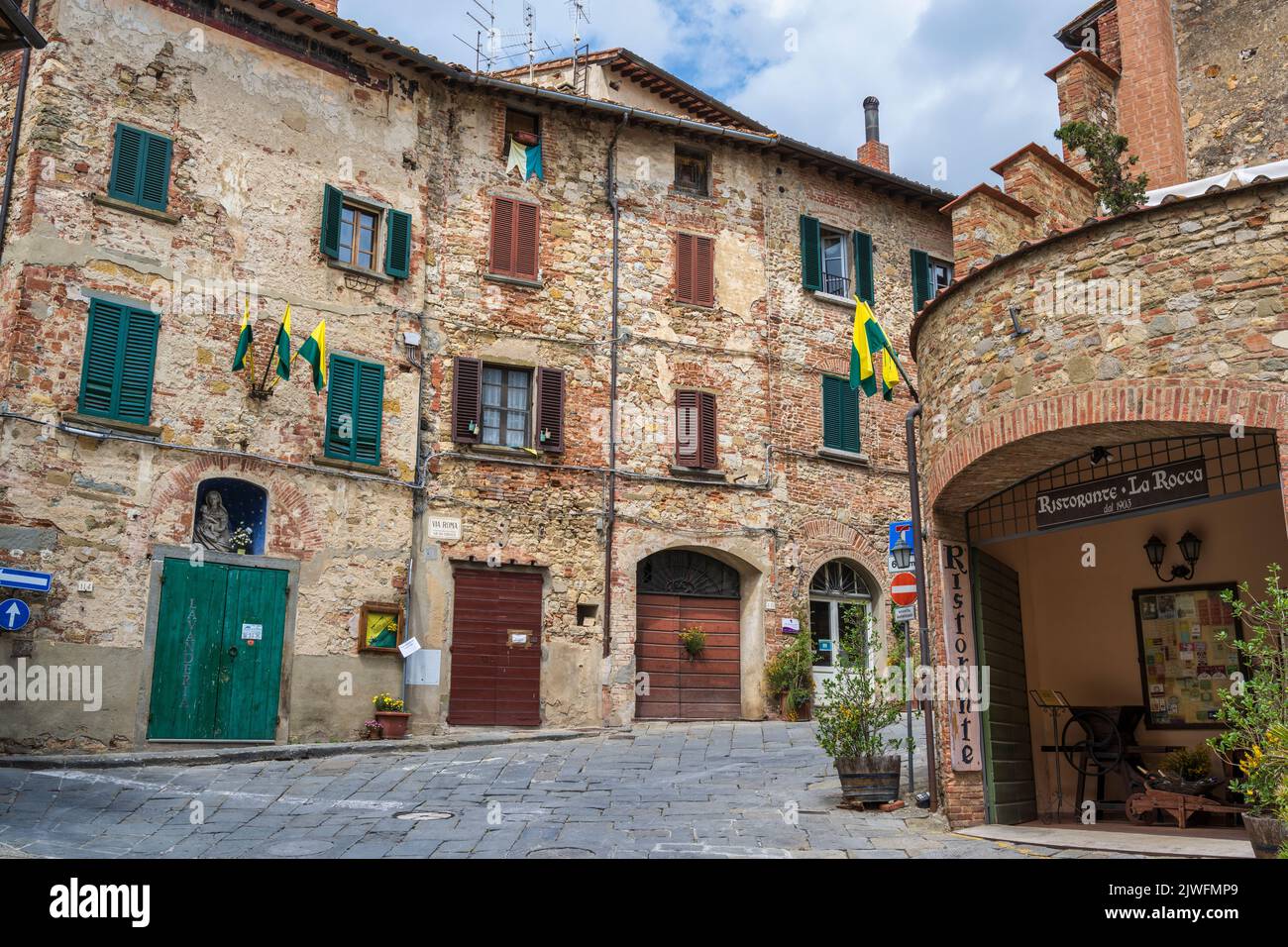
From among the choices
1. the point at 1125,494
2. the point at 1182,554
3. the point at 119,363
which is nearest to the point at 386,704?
the point at 119,363

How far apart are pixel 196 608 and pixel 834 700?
8014mm

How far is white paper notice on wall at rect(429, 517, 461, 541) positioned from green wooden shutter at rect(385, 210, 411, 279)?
137 inches

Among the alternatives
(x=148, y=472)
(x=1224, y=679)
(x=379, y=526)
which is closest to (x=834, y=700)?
(x=1224, y=679)

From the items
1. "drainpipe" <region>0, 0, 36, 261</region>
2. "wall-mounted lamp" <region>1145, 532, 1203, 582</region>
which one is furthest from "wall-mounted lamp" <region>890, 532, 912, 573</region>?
"drainpipe" <region>0, 0, 36, 261</region>

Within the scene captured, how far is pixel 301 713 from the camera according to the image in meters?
14.4

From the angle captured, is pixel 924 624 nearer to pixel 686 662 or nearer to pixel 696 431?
pixel 686 662

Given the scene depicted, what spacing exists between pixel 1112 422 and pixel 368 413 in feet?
34.9

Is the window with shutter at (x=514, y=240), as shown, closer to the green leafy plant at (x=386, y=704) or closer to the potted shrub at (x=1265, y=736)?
the green leafy plant at (x=386, y=704)

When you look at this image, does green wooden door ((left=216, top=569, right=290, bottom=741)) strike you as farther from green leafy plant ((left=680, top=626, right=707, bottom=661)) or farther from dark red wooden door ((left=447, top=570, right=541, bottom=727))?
green leafy plant ((left=680, top=626, right=707, bottom=661))

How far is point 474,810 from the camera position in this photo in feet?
30.8

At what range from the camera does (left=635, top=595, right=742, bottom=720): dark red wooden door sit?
17.4 m

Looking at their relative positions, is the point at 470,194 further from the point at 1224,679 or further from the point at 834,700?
the point at 1224,679

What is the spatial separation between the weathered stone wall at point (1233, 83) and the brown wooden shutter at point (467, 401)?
31.4 ft
